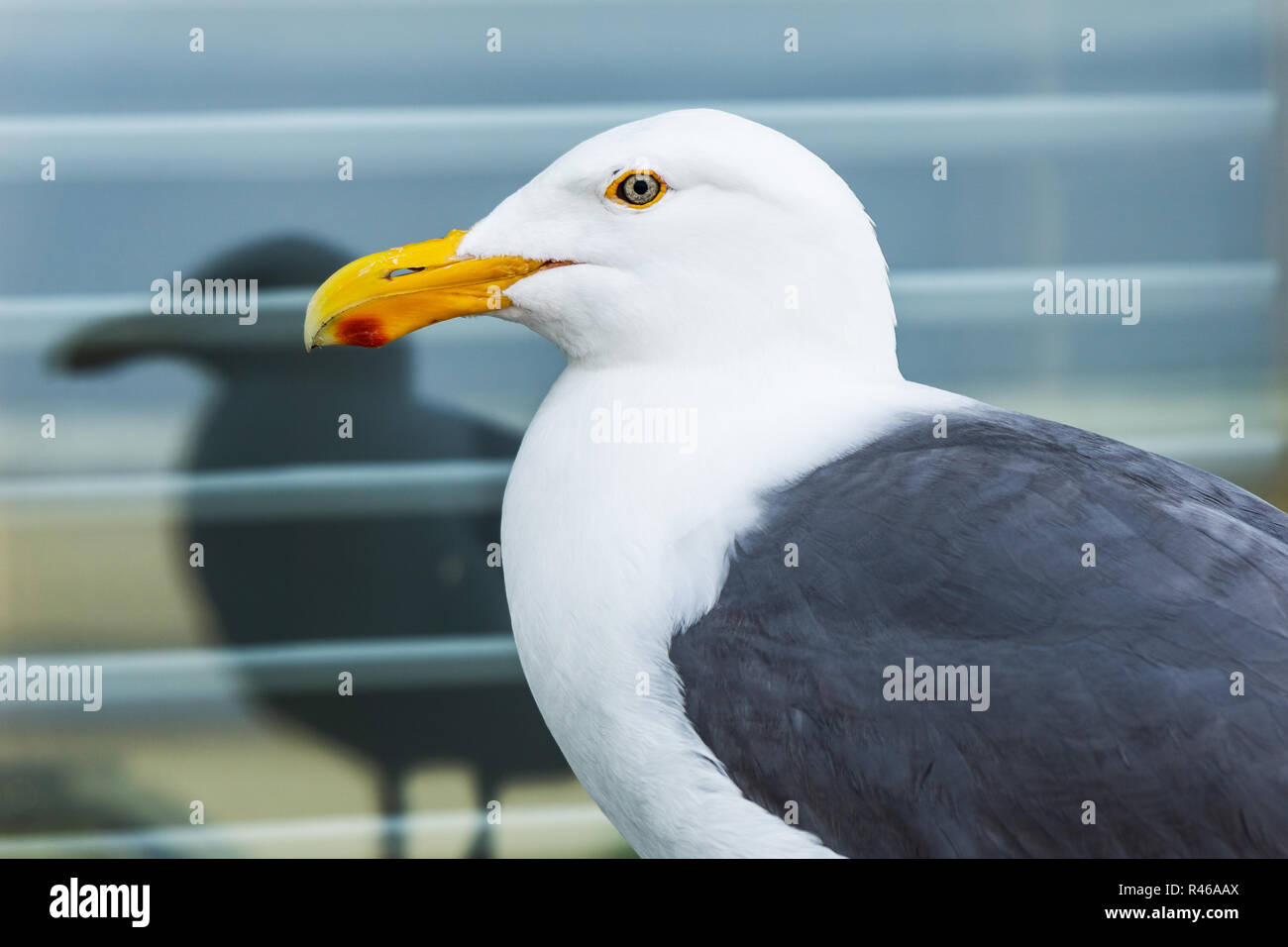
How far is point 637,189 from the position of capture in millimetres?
1270

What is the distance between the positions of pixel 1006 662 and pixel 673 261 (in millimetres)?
578

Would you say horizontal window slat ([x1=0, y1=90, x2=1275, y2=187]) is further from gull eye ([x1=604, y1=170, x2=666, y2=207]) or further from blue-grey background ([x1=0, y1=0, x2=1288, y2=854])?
gull eye ([x1=604, y1=170, x2=666, y2=207])

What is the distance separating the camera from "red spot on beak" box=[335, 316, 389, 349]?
4.34ft

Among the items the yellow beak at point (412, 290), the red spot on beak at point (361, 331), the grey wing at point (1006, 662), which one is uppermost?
the yellow beak at point (412, 290)

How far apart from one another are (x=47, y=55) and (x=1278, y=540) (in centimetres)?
219

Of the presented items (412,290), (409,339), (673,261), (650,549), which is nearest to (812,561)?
(650,549)

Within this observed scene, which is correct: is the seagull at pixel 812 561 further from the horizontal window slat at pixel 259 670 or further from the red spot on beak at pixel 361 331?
the horizontal window slat at pixel 259 670

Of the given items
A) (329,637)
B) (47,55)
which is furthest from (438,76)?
(329,637)

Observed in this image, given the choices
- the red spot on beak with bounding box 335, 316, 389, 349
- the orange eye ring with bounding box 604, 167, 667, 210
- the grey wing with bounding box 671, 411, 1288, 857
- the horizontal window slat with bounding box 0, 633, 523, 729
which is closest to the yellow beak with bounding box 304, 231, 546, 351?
the red spot on beak with bounding box 335, 316, 389, 349

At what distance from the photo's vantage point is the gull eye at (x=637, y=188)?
1.26 m

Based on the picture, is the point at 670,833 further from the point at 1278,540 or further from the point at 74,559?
the point at 74,559

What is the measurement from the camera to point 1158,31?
2.09 m

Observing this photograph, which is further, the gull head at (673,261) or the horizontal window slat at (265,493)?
the horizontal window slat at (265,493)

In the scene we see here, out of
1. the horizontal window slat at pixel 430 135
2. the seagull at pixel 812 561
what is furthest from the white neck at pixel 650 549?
the horizontal window slat at pixel 430 135
